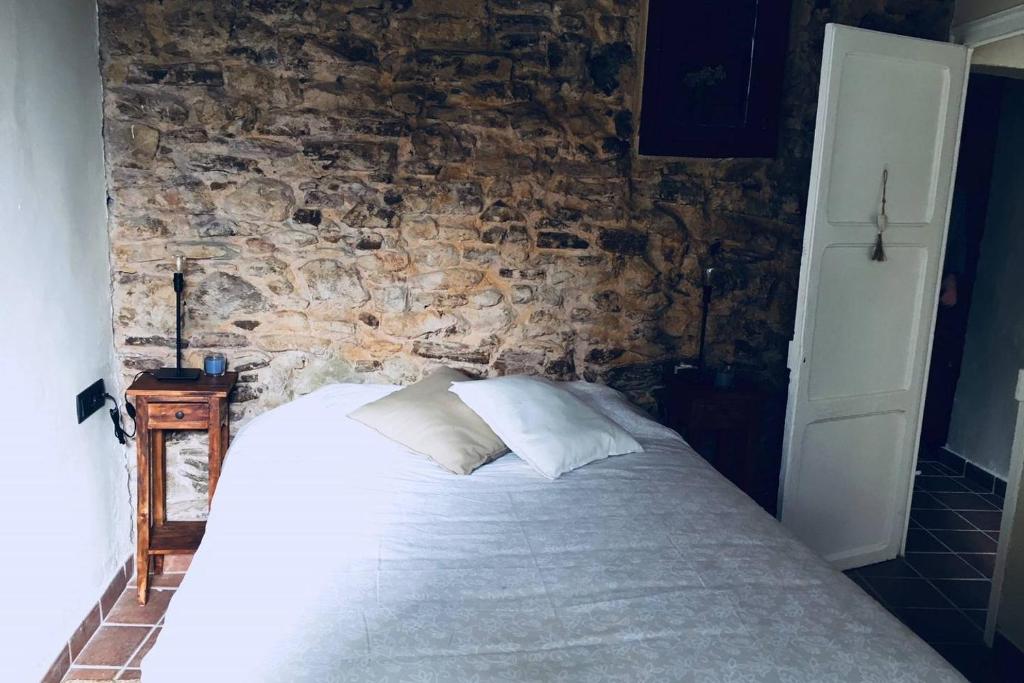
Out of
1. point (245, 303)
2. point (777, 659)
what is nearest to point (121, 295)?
point (245, 303)

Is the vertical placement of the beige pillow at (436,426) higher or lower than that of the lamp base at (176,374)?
lower

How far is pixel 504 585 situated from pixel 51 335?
1.77 m

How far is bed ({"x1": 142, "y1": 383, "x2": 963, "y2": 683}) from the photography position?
178 centimetres

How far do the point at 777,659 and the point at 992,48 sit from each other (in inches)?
146

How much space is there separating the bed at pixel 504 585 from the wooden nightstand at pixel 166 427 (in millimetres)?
418

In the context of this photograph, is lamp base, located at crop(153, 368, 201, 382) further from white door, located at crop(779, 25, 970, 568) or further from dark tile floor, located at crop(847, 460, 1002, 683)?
dark tile floor, located at crop(847, 460, 1002, 683)

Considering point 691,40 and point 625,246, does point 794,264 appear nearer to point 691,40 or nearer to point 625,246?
point 625,246

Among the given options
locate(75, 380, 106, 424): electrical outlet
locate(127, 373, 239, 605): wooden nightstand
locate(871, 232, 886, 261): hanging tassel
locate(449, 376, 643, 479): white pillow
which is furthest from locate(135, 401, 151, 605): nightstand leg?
locate(871, 232, 886, 261): hanging tassel

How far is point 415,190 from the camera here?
11.4ft

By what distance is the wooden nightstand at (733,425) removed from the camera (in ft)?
11.6

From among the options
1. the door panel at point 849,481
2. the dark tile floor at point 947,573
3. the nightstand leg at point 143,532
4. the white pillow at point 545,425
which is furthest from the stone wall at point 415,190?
the dark tile floor at point 947,573

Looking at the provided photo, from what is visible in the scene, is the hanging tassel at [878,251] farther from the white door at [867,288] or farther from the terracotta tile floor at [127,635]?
the terracotta tile floor at [127,635]

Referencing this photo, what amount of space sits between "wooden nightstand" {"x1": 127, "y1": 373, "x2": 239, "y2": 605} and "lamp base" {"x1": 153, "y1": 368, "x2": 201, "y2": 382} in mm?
24

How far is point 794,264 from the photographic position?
12.8ft
